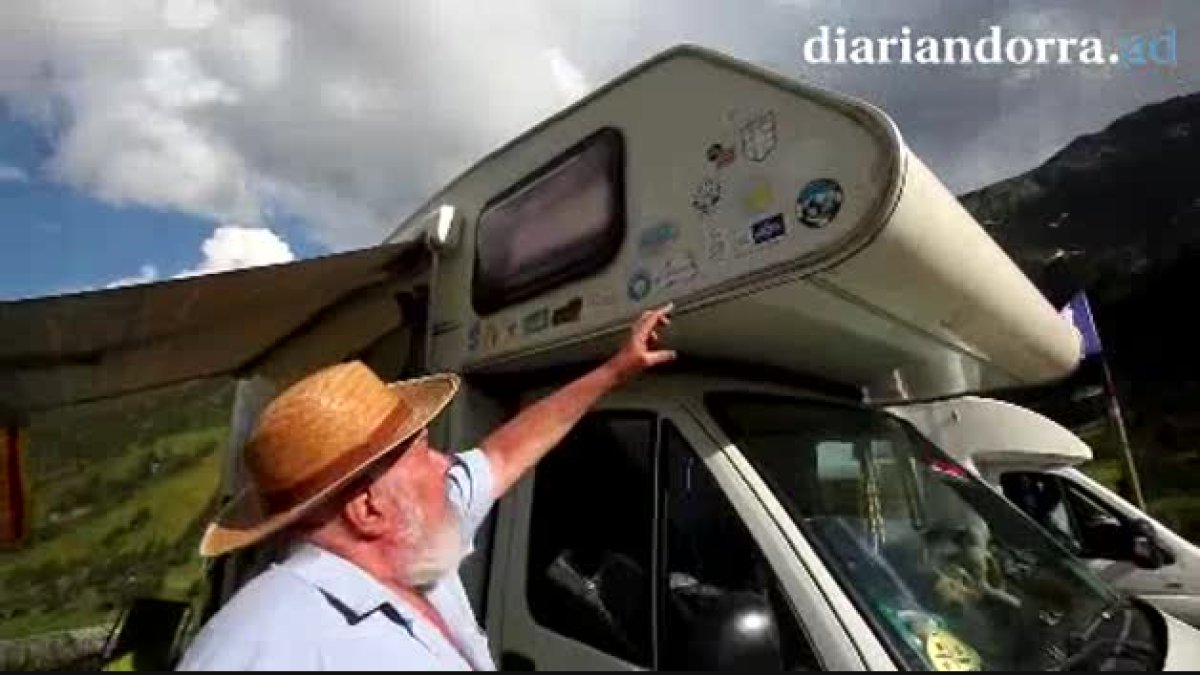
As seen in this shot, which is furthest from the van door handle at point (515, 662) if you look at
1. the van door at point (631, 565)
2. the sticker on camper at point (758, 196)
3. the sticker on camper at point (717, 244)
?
the sticker on camper at point (758, 196)

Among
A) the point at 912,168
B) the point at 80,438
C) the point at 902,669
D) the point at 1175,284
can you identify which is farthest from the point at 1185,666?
the point at 1175,284

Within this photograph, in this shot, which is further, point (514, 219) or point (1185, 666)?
point (514, 219)

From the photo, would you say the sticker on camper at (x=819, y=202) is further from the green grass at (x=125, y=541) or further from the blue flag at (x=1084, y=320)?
the blue flag at (x=1084, y=320)

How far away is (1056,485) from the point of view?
23.8 ft

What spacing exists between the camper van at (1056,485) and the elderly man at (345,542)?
14.6ft

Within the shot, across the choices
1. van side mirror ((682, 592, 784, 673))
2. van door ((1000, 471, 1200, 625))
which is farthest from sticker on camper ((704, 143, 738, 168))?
van door ((1000, 471, 1200, 625))

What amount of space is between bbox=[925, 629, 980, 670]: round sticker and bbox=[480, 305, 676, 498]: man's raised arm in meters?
0.92

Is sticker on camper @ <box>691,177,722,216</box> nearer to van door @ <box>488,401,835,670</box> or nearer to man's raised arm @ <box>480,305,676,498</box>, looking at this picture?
man's raised arm @ <box>480,305,676,498</box>

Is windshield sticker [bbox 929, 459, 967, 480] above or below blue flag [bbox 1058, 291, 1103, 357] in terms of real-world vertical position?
below

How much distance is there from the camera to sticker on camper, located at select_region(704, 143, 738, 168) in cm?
235

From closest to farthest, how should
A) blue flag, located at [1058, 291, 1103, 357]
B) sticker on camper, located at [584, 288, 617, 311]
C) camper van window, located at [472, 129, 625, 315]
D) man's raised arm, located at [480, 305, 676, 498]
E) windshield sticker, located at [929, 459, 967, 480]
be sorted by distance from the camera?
man's raised arm, located at [480, 305, 676, 498] → sticker on camper, located at [584, 288, 617, 311] → camper van window, located at [472, 129, 625, 315] → windshield sticker, located at [929, 459, 967, 480] → blue flag, located at [1058, 291, 1103, 357]

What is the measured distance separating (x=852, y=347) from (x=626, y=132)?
88 centimetres

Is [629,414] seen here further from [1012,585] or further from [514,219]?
[1012,585]

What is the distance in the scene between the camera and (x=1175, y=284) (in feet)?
79.7
